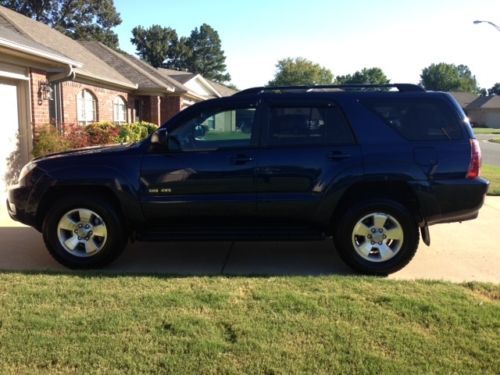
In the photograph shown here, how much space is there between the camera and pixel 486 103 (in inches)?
3396

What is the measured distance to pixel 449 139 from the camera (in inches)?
217

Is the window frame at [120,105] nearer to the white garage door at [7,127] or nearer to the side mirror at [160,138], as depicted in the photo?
the white garage door at [7,127]

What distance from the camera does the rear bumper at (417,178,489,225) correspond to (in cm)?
548

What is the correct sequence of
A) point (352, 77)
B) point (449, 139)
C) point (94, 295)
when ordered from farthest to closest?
1. point (352, 77)
2. point (449, 139)
3. point (94, 295)

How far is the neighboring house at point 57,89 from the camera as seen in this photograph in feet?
34.7

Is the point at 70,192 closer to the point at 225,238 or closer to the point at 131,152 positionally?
the point at 131,152

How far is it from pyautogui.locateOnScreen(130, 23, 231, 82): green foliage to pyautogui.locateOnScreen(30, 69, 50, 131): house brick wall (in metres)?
79.9

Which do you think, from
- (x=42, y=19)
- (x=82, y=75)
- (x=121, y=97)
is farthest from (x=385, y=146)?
(x=42, y=19)

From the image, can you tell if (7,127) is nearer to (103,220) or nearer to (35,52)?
(35,52)

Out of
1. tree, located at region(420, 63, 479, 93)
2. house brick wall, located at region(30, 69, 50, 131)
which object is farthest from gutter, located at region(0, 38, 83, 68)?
tree, located at region(420, 63, 479, 93)

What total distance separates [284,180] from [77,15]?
5847 centimetres

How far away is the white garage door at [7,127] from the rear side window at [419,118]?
7631mm

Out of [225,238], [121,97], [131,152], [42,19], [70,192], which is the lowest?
[225,238]

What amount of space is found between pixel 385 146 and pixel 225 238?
193 cm
